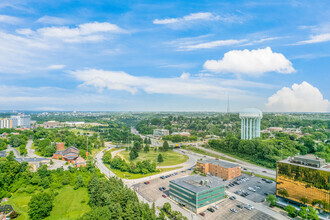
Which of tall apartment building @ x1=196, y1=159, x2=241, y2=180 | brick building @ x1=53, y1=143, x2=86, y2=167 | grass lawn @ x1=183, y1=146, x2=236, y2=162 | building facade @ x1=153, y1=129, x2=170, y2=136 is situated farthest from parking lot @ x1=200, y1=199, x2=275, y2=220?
building facade @ x1=153, y1=129, x2=170, y2=136

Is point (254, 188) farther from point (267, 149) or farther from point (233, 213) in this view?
point (267, 149)

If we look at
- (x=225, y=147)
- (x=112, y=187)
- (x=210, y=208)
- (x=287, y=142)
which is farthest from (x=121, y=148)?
(x=287, y=142)

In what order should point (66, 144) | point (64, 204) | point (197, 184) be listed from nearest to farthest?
point (64, 204)
point (197, 184)
point (66, 144)

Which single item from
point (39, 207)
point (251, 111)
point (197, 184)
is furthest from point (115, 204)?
point (251, 111)

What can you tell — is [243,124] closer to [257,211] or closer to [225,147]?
[225,147]

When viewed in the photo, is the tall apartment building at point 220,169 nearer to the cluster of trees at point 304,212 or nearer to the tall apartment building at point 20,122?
the cluster of trees at point 304,212
